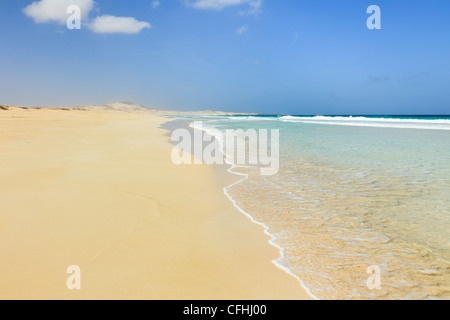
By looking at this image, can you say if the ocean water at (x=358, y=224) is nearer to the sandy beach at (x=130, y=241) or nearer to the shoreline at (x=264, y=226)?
the shoreline at (x=264, y=226)

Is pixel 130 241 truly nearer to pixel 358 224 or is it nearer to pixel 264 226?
pixel 264 226

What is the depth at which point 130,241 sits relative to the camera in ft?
9.91

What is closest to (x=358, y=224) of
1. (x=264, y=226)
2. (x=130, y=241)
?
(x=264, y=226)

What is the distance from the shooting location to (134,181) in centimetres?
554

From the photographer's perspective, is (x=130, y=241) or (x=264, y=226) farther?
(x=264, y=226)

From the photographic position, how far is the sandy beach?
7.38 ft

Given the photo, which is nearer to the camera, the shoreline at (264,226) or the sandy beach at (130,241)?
the sandy beach at (130,241)

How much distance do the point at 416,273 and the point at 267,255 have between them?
123 centimetres

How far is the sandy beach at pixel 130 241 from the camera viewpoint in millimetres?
2248

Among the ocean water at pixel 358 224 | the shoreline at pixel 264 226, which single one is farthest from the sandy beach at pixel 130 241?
the ocean water at pixel 358 224

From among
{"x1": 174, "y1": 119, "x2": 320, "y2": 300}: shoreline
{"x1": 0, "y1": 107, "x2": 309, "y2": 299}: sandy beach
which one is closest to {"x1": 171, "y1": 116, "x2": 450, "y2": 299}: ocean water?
{"x1": 174, "y1": 119, "x2": 320, "y2": 300}: shoreline

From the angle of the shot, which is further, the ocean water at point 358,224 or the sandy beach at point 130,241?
the ocean water at point 358,224

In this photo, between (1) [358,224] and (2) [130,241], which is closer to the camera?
(2) [130,241]
